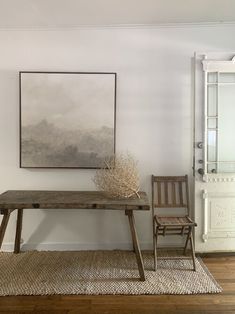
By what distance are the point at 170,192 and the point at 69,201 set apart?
1.24 m

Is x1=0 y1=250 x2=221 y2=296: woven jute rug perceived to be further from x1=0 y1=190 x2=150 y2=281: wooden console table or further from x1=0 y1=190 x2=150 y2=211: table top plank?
x1=0 y1=190 x2=150 y2=211: table top plank

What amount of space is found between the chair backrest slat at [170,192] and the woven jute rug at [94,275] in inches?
23.5

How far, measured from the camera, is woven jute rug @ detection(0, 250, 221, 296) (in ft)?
8.68

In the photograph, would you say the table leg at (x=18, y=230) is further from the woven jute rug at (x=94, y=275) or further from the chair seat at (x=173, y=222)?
the chair seat at (x=173, y=222)

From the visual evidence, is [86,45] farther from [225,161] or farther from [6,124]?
[225,161]

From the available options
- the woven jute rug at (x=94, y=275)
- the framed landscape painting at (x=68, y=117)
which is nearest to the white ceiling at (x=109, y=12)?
the framed landscape painting at (x=68, y=117)

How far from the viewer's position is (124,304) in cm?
244

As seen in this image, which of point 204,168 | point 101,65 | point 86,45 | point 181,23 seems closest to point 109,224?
point 204,168

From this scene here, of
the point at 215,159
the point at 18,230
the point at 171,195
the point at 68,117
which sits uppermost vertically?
the point at 68,117

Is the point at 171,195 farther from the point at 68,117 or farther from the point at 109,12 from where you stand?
the point at 109,12

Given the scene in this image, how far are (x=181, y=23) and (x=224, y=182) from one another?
187 centimetres

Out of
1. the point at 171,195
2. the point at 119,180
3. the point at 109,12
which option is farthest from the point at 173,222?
the point at 109,12

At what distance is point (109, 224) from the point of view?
11.7 feet

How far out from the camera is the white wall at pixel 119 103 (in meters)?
3.45
